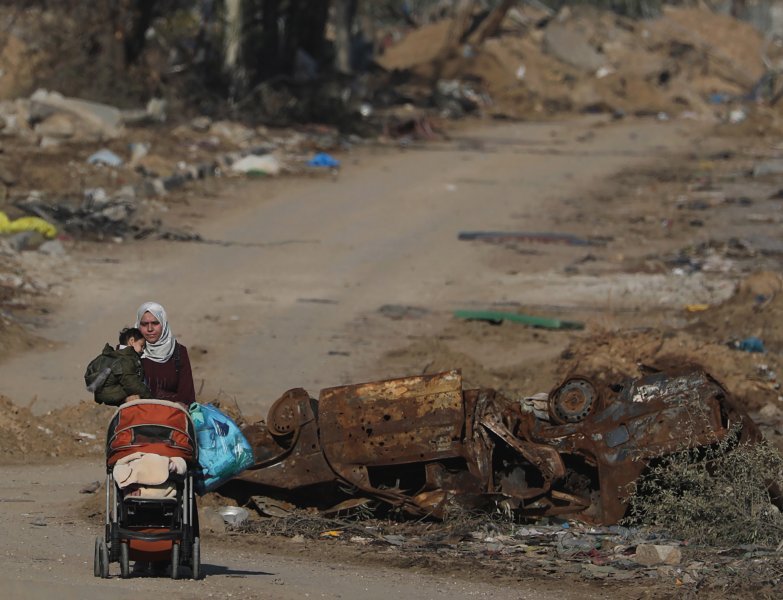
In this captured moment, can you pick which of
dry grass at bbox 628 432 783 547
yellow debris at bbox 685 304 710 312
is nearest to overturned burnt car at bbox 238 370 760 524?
dry grass at bbox 628 432 783 547

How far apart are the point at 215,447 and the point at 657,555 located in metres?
2.37

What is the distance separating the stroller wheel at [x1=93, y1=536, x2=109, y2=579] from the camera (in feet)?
22.5

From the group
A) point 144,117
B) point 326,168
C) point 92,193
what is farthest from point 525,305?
point 144,117

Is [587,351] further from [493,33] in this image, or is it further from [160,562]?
[493,33]

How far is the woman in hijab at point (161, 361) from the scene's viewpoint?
7164 mm

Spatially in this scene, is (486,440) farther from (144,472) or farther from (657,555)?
(144,472)

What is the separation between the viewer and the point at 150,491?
6.79m

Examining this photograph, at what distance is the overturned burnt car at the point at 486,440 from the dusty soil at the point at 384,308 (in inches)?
20.0

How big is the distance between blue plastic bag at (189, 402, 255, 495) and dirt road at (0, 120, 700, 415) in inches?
191

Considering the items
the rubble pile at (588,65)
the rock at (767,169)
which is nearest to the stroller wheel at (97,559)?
the rock at (767,169)

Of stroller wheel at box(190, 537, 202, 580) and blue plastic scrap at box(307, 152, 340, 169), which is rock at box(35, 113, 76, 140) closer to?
blue plastic scrap at box(307, 152, 340, 169)

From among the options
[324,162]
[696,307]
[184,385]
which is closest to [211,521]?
[184,385]

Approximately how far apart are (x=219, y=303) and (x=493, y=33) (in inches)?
1178

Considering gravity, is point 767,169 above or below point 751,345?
above
